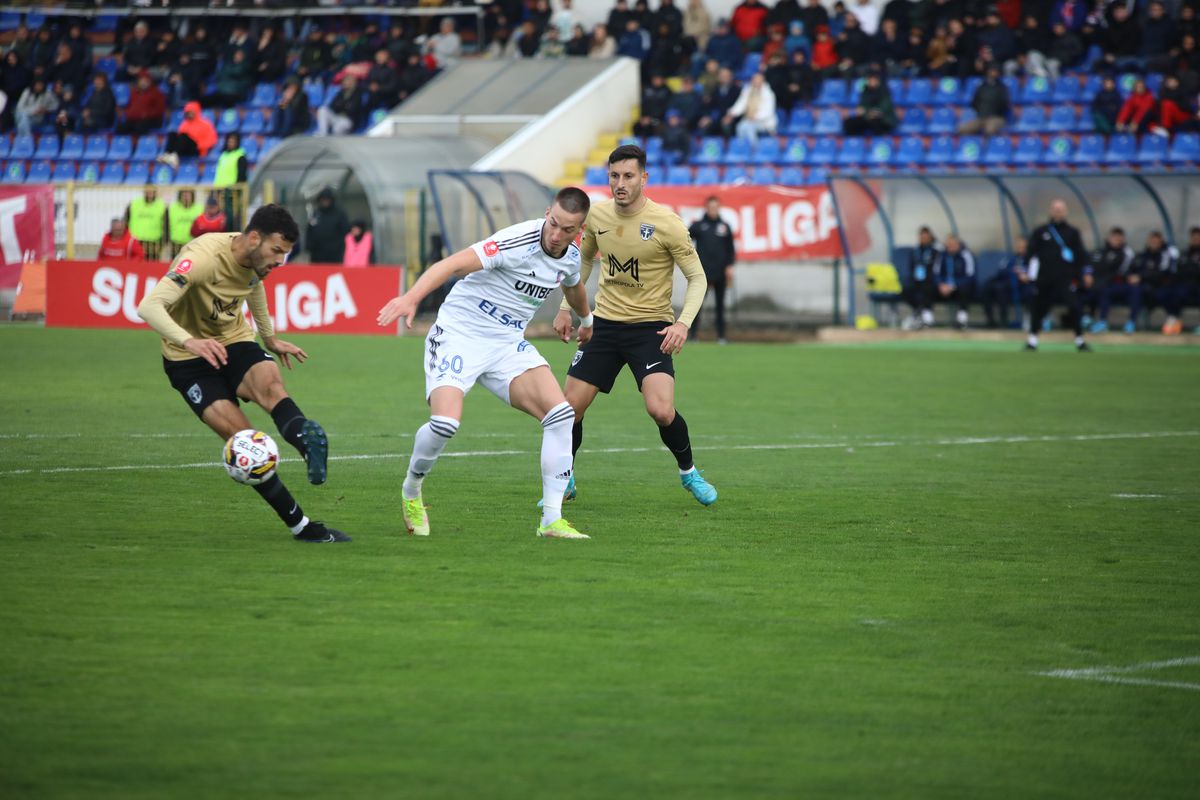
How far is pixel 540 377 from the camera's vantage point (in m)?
8.52

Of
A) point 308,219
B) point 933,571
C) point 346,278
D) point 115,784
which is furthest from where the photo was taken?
point 308,219

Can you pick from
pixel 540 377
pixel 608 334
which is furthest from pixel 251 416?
pixel 540 377

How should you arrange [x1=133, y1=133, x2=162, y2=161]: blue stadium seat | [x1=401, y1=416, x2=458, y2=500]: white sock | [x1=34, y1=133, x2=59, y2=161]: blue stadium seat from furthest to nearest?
1. [x1=34, y1=133, x2=59, y2=161]: blue stadium seat
2. [x1=133, y1=133, x2=162, y2=161]: blue stadium seat
3. [x1=401, y1=416, x2=458, y2=500]: white sock

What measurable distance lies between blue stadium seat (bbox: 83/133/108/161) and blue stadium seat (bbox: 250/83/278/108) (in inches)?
131

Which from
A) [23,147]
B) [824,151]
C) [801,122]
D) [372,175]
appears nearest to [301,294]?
[372,175]

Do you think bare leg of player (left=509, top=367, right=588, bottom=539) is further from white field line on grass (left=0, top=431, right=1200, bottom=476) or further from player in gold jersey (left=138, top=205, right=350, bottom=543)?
white field line on grass (left=0, top=431, right=1200, bottom=476)

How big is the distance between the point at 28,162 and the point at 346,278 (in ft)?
47.0

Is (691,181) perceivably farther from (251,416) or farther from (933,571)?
(933,571)

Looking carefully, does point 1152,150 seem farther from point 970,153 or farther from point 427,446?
point 427,446

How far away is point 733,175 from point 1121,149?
269 inches

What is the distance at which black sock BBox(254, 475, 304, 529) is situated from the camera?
25.8ft

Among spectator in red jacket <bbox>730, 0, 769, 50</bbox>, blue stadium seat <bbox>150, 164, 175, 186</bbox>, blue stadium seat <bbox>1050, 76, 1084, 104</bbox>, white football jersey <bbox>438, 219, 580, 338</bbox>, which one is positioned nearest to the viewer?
white football jersey <bbox>438, 219, 580, 338</bbox>

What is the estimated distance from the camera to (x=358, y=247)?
1097 inches

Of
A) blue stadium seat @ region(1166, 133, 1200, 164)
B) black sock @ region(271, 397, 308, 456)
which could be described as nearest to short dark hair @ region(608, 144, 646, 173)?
black sock @ region(271, 397, 308, 456)
